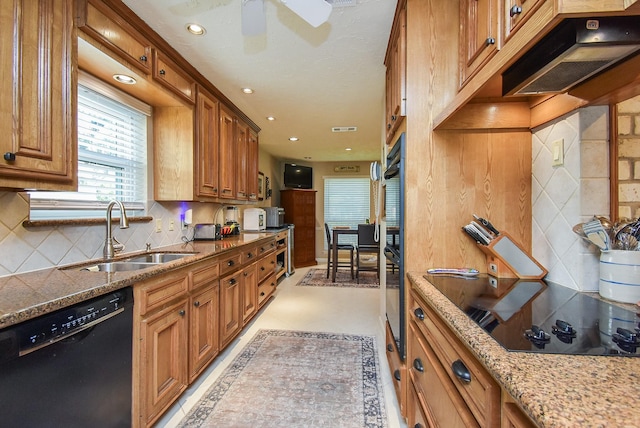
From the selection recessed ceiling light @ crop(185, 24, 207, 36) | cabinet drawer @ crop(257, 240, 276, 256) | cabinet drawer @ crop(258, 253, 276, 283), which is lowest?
cabinet drawer @ crop(258, 253, 276, 283)

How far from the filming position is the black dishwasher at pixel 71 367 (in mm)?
880

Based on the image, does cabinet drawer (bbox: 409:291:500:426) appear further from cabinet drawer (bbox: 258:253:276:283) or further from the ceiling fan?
cabinet drawer (bbox: 258:253:276:283)

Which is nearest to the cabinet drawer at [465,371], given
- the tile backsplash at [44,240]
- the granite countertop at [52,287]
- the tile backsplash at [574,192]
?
the tile backsplash at [574,192]

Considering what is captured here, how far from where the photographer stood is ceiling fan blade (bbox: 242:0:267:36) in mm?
1502

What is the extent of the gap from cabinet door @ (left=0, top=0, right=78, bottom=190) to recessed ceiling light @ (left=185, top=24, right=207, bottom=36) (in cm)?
66

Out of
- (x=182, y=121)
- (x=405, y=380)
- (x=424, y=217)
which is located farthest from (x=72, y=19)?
(x=405, y=380)

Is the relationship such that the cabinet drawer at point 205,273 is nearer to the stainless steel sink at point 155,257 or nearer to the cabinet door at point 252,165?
the stainless steel sink at point 155,257

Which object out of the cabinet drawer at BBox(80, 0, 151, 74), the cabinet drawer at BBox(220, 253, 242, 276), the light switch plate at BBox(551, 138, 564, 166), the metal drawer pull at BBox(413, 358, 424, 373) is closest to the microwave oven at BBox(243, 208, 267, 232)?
the cabinet drawer at BBox(220, 253, 242, 276)

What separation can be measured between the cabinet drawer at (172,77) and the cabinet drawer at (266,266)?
1.86 m

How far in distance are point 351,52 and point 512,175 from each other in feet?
4.74

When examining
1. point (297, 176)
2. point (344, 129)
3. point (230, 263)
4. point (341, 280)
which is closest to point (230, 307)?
point (230, 263)

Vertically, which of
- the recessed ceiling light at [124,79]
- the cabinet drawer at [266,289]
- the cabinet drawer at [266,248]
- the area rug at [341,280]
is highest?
the recessed ceiling light at [124,79]

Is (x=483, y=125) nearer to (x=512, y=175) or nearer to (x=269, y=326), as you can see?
(x=512, y=175)

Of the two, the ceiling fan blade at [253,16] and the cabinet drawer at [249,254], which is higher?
the ceiling fan blade at [253,16]
